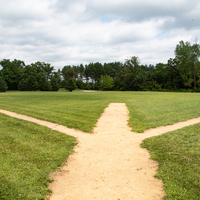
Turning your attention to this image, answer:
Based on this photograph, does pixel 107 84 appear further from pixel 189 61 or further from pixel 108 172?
pixel 108 172

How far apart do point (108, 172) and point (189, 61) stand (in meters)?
54.5

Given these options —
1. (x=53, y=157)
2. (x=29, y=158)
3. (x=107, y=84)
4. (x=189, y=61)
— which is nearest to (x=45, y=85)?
(x=107, y=84)

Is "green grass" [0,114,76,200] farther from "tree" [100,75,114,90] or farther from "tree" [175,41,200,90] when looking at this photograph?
"tree" [100,75,114,90]

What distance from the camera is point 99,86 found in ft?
234

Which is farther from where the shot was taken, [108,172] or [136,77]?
[136,77]

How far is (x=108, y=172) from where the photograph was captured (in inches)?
159

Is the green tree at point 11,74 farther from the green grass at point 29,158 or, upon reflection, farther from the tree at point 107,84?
the green grass at point 29,158

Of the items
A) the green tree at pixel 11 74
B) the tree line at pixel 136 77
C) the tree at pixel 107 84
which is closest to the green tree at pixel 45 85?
the tree line at pixel 136 77

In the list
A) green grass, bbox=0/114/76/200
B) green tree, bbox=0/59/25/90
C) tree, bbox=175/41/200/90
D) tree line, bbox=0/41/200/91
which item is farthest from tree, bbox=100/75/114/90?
green grass, bbox=0/114/76/200

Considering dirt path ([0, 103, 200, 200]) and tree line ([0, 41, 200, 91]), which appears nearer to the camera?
dirt path ([0, 103, 200, 200])

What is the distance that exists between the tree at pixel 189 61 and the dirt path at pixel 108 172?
51361 millimetres

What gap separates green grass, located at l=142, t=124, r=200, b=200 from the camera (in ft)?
10.7

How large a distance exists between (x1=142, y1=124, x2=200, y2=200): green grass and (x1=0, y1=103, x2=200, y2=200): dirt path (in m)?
0.22

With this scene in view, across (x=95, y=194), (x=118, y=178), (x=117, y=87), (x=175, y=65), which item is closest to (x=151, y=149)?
(x=118, y=178)
